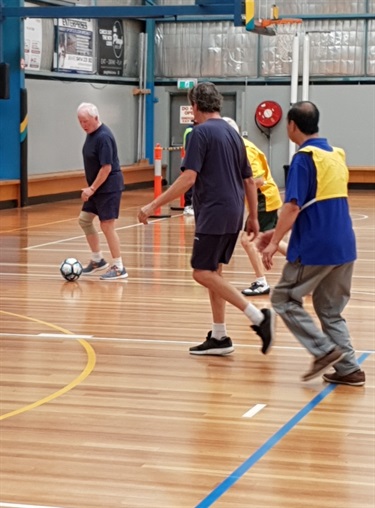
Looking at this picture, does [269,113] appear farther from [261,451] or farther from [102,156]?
[261,451]

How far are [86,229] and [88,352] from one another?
4.11m

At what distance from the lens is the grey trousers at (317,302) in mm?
7105

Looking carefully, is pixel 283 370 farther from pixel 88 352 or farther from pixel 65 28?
pixel 65 28

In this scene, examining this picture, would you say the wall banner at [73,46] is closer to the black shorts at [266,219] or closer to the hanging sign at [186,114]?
the hanging sign at [186,114]

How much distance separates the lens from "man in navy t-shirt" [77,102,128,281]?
11.7m

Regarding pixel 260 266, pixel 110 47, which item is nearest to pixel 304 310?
pixel 260 266

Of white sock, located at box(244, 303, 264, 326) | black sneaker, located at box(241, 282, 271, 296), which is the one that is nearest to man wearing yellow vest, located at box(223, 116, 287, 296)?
black sneaker, located at box(241, 282, 271, 296)

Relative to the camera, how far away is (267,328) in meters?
7.79

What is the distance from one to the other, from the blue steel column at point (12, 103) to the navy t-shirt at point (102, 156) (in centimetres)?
1028

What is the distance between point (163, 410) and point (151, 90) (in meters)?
22.7

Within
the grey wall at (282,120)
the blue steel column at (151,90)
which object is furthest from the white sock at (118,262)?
the blue steel column at (151,90)

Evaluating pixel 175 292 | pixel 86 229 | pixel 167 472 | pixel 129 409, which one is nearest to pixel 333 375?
pixel 129 409

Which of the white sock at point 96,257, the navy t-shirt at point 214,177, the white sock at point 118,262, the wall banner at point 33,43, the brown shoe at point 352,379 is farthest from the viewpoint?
the wall banner at point 33,43

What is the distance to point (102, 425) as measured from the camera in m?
6.35
